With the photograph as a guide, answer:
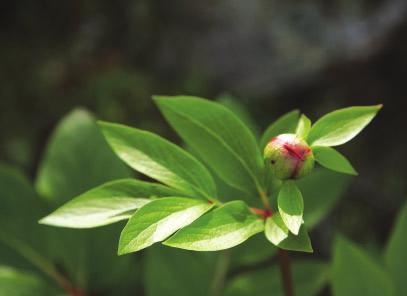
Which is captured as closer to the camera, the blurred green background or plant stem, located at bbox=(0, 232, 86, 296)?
plant stem, located at bbox=(0, 232, 86, 296)

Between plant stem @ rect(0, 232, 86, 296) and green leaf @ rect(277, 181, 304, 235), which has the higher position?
green leaf @ rect(277, 181, 304, 235)

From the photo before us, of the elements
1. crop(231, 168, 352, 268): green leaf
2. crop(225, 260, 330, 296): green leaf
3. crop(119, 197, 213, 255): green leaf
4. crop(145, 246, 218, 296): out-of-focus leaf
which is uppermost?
crop(119, 197, 213, 255): green leaf

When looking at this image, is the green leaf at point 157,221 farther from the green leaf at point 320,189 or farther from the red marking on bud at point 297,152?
the green leaf at point 320,189

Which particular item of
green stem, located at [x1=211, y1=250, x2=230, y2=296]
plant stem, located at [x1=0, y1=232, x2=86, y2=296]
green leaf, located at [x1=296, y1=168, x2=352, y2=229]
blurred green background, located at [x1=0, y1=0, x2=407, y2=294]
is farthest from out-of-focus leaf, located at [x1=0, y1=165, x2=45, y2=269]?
blurred green background, located at [x1=0, y1=0, x2=407, y2=294]

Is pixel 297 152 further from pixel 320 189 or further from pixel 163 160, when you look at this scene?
pixel 320 189

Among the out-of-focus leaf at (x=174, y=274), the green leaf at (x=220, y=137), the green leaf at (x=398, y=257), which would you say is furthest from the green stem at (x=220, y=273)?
the green leaf at (x=220, y=137)

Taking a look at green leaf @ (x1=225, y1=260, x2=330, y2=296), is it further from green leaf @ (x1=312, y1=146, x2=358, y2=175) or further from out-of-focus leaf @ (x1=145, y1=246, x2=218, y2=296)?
green leaf @ (x1=312, y1=146, x2=358, y2=175)
